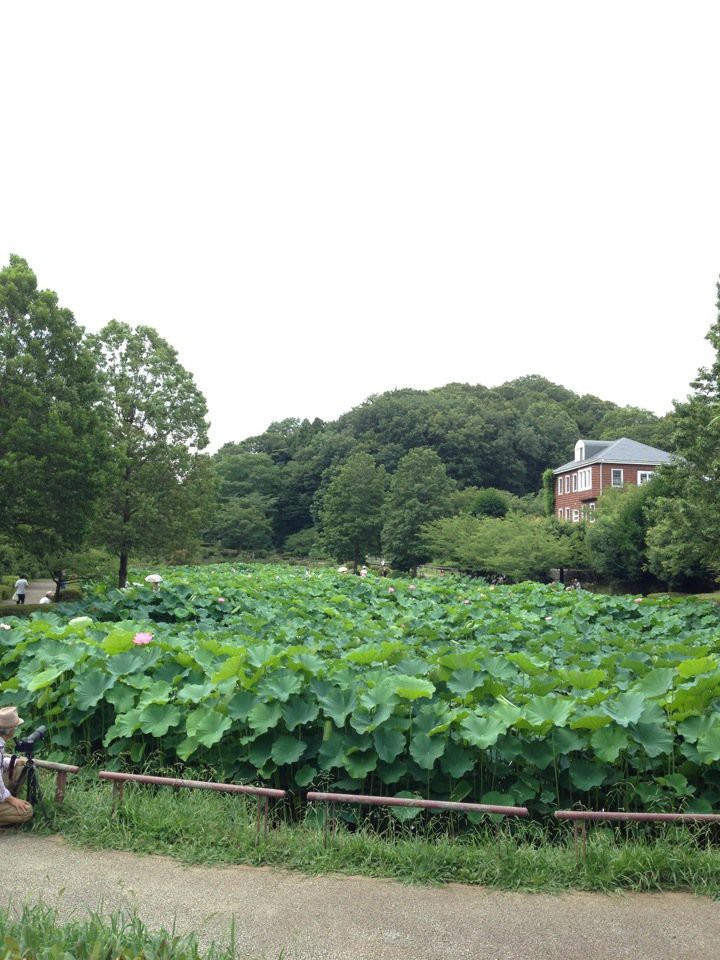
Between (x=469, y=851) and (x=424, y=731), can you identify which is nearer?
(x=469, y=851)

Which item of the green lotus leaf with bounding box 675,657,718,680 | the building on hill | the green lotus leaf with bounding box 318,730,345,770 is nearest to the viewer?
the green lotus leaf with bounding box 318,730,345,770

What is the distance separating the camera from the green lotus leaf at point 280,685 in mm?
6103

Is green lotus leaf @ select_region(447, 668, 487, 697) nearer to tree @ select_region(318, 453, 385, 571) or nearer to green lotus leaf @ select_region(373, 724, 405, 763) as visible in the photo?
green lotus leaf @ select_region(373, 724, 405, 763)

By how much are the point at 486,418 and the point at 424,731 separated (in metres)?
76.8

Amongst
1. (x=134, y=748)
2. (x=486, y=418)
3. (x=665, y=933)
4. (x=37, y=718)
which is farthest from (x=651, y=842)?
(x=486, y=418)

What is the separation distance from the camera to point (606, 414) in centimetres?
8556

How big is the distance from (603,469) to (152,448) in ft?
99.8

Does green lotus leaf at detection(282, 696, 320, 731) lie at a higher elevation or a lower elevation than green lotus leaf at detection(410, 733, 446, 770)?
higher

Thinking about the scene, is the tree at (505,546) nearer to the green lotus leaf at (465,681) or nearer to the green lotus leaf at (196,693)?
the green lotus leaf at (465,681)

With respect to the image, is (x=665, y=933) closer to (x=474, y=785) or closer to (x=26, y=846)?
(x=474, y=785)

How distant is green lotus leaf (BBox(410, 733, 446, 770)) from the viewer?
5.60 metres

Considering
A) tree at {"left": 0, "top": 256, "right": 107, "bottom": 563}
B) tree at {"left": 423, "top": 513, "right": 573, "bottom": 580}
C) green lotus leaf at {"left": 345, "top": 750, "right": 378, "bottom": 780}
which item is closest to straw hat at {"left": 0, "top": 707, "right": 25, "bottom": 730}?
green lotus leaf at {"left": 345, "top": 750, "right": 378, "bottom": 780}

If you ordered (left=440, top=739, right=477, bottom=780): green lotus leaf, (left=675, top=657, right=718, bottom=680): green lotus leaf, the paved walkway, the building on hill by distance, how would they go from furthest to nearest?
the building on hill, (left=675, top=657, right=718, bottom=680): green lotus leaf, (left=440, top=739, right=477, bottom=780): green lotus leaf, the paved walkway

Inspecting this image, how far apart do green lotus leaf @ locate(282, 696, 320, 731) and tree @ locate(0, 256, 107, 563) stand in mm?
13653
